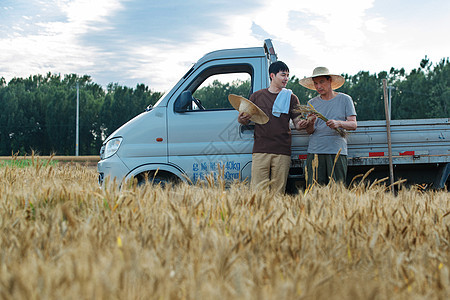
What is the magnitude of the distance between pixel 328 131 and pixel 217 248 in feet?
13.2

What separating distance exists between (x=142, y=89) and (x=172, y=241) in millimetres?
64344

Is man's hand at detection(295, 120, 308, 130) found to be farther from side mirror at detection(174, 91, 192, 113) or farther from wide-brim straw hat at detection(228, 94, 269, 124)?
side mirror at detection(174, 91, 192, 113)

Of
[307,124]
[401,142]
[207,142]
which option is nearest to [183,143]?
[207,142]

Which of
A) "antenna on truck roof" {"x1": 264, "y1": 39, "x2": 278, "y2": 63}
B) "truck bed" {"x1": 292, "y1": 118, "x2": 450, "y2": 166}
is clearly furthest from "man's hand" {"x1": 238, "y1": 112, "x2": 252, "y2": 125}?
"antenna on truck roof" {"x1": 264, "y1": 39, "x2": 278, "y2": 63}

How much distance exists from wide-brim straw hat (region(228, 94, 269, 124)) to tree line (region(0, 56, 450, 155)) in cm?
4961

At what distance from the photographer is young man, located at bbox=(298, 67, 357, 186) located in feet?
18.5

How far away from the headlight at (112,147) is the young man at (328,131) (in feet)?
8.23

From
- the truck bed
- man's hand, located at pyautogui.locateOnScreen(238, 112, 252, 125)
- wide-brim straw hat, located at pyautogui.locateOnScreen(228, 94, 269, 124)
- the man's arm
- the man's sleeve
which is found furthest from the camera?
the truck bed

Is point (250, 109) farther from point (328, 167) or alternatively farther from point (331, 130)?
point (328, 167)

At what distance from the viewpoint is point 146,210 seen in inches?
110

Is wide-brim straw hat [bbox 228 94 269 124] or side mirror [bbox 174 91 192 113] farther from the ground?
side mirror [bbox 174 91 192 113]

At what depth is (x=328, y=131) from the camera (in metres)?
5.69

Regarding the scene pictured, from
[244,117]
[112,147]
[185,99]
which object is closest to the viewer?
[244,117]

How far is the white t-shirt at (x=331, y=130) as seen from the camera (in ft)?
18.6
